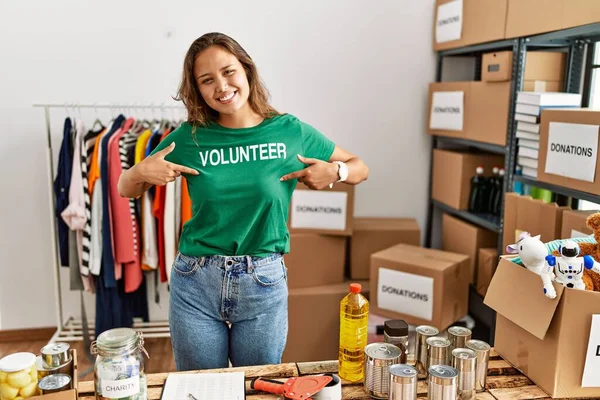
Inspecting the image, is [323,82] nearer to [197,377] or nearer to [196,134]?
[196,134]

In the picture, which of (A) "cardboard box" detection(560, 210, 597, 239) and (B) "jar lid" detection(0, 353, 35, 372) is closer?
(B) "jar lid" detection(0, 353, 35, 372)

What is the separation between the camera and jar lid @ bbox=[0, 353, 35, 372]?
1.06 metres

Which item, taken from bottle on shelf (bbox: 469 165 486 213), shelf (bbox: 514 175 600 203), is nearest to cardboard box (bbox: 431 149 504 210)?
bottle on shelf (bbox: 469 165 486 213)

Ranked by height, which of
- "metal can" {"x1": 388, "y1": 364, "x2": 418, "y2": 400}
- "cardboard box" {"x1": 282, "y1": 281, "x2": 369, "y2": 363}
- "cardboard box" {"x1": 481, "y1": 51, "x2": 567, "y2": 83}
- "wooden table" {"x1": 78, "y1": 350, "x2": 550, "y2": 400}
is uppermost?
"cardboard box" {"x1": 481, "y1": 51, "x2": 567, "y2": 83}

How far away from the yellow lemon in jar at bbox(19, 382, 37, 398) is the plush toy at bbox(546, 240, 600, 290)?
110cm

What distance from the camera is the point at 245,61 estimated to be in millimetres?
1583

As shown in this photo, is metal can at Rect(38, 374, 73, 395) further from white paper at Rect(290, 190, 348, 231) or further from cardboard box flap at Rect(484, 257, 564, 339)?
white paper at Rect(290, 190, 348, 231)

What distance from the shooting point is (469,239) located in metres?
2.85

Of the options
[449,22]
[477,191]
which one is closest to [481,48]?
[449,22]

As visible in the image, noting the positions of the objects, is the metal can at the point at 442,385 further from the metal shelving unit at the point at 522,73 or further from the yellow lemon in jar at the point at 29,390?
the metal shelving unit at the point at 522,73

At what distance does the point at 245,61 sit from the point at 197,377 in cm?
87

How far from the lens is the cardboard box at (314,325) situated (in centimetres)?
282

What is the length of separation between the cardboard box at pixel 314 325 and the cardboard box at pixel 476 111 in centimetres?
103

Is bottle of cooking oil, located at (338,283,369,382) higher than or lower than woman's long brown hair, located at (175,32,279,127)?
lower
